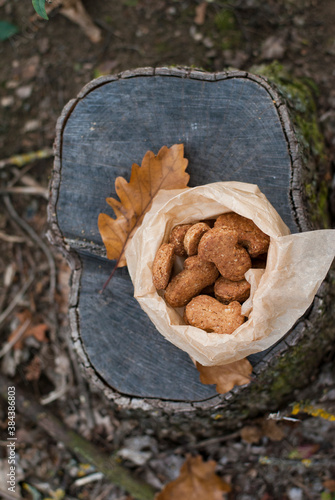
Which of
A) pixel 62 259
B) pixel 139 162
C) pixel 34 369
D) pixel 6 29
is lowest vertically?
pixel 34 369

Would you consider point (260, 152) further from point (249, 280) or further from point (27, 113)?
point (27, 113)

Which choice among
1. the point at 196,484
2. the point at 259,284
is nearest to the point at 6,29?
the point at 259,284

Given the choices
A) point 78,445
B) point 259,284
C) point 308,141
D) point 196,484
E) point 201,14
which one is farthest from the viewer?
point 201,14

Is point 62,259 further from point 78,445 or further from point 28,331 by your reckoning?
point 78,445

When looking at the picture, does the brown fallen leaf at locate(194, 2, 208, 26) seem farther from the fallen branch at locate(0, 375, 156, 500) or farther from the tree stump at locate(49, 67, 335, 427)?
the fallen branch at locate(0, 375, 156, 500)

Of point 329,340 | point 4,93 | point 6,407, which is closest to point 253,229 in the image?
point 329,340

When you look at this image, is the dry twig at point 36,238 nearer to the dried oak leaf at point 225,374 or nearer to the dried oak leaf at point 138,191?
the dried oak leaf at point 138,191
